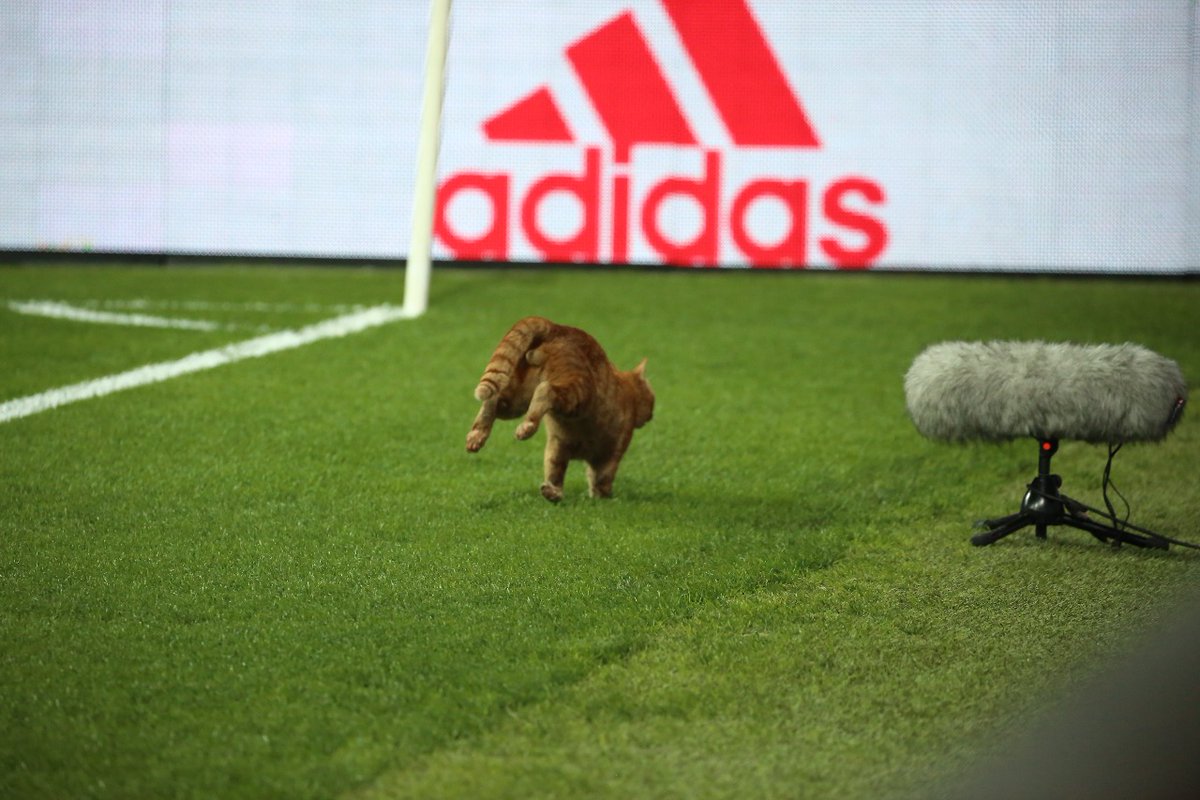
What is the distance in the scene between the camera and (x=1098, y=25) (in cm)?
876

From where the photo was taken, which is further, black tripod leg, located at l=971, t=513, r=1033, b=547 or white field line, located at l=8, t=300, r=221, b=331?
white field line, located at l=8, t=300, r=221, b=331

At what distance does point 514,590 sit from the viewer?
315cm

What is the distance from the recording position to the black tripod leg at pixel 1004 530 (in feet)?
12.0

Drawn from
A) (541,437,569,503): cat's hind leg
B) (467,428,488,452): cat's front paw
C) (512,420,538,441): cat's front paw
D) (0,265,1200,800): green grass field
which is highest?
(512,420,538,441): cat's front paw

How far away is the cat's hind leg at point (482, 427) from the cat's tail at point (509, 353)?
0.02 metres

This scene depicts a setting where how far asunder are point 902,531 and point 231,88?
21.4ft

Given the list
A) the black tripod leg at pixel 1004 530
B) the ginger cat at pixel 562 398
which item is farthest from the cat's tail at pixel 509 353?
the black tripod leg at pixel 1004 530

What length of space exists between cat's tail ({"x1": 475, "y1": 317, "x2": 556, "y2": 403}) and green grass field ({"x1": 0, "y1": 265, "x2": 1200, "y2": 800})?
39 centimetres

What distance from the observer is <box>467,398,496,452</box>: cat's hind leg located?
11.2 ft

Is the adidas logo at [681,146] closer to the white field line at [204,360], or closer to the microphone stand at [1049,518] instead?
the white field line at [204,360]

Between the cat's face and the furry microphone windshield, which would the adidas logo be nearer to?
the furry microphone windshield

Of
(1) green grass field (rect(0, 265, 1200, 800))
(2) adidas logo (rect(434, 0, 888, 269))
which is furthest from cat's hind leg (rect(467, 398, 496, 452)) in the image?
(2) adidas logo (rect(434, 0, 888, 269))

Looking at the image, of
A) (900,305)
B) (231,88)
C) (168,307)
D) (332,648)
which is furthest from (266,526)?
(231,88)

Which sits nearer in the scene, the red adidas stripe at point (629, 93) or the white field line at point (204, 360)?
the white field line at point (204, 360)
